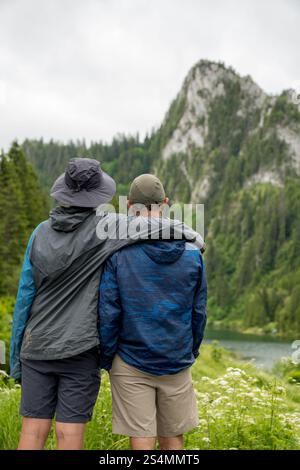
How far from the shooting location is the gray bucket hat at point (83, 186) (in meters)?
4.71

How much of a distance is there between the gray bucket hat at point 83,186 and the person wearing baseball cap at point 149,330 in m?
0.29

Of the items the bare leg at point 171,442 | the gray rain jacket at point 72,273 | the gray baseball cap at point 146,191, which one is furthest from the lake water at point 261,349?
the gray rain jacket at point 72,273

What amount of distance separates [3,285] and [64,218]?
1110 inches

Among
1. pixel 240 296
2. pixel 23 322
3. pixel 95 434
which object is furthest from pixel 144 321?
pixel 240 296

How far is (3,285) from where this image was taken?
31.8 metres

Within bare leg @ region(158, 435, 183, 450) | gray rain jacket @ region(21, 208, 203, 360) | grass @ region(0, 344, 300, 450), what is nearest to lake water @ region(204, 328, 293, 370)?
Result: grass @ region(0, 344, 300, 450)

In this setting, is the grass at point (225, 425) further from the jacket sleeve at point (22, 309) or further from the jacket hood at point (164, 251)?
the jacket hood at point (164, 251)

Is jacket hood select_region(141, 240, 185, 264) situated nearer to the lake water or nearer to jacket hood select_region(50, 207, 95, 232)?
jacket hood select_region(50, 207, 95, 232)

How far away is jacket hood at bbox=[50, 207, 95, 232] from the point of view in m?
4.60

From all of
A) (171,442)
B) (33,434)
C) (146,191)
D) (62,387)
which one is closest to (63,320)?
(62,387)

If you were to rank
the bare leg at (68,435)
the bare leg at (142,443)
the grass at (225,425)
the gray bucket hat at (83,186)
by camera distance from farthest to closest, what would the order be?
the grass at (225,425), the gray bucket hat at (83,186), the bare leg at (142,443), the bare leg at (68,435)

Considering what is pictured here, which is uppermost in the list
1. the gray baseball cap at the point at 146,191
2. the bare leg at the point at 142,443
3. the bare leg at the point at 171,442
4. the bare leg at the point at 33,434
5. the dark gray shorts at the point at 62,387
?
the gray baseball cap at the point at 146,191

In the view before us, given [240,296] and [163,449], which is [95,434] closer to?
[163,449]

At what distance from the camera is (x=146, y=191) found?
473 cm
